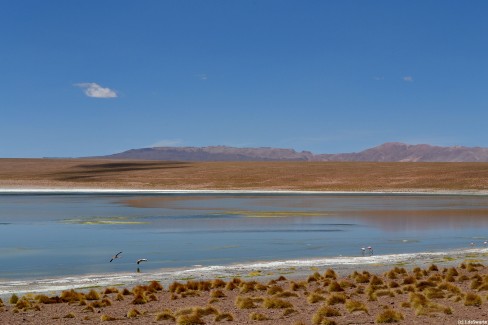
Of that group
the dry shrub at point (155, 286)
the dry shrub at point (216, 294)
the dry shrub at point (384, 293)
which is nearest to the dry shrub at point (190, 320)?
the dry shrub at point (216, 294)

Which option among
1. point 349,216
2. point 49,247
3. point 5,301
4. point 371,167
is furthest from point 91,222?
point 371,167

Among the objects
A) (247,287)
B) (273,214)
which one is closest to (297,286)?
(247,287)

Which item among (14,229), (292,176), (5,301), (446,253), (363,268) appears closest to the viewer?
(5,301)

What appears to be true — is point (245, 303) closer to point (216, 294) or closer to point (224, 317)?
point (224, 317)

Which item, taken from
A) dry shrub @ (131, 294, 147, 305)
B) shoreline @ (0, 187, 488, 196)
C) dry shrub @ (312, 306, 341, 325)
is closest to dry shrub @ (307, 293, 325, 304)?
dry shrub @ (312, 306, 341, 325)

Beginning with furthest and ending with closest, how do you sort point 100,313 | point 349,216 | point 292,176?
point 292,176 < point 349,216 < point 100,313

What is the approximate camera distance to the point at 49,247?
72.9ft

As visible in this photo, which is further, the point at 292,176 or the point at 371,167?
the point at 371,167

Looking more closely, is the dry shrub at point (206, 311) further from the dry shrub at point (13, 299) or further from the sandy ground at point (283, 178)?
the sandy ground at point (283, 178)

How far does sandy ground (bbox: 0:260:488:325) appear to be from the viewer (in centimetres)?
1085

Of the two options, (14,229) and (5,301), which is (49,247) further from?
(5,301)

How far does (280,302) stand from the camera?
12.0m

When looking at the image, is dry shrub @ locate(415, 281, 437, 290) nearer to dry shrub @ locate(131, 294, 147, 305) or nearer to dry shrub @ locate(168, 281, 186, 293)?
dry shrub @ locate(168, 281, 186, 293)

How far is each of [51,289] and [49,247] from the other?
8.38 metres
